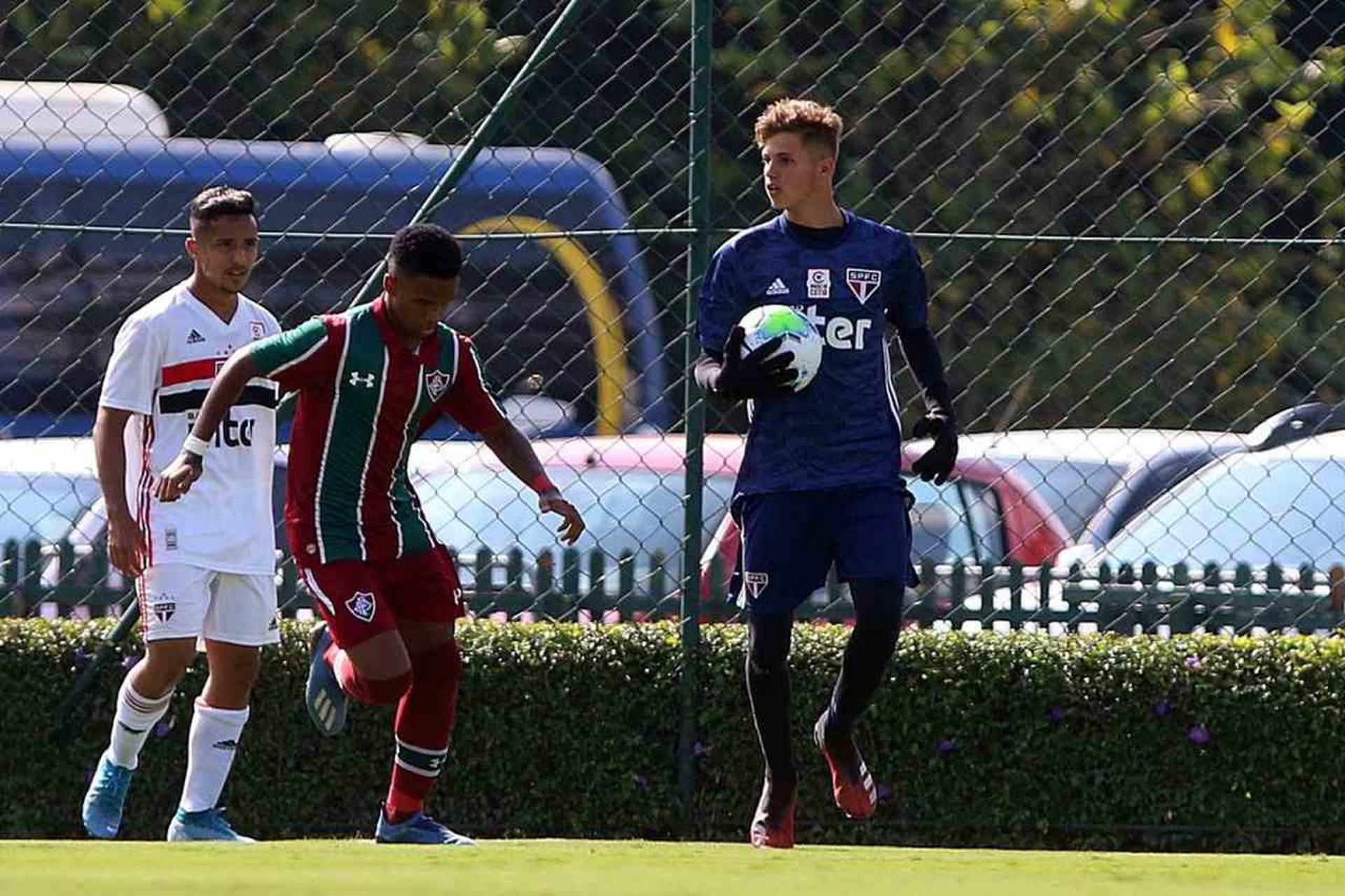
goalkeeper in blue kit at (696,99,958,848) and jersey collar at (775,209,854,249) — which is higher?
jersey collar at (775,209,854,249)

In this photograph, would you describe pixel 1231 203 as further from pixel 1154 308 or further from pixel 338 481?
pixel 338 481

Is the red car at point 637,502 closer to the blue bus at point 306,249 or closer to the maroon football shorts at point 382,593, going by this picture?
the blue bus at point 306,249

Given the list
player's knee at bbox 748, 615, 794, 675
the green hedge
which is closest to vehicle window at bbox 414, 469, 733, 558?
the green hedge

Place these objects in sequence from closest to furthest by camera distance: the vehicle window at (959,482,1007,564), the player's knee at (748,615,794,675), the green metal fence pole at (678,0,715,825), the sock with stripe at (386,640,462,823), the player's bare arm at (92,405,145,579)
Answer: the player's knee at (748,615,794,675) < the sock with stripe at (386,640,462,823) < the player's bare arm at (92,405,145,579) < the green metal fence pole at (678,0,715,825) < the vehicle window at (959,482,1007,564)

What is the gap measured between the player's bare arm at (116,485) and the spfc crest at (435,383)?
0.92 metres

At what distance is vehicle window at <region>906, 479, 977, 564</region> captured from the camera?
9.82 m

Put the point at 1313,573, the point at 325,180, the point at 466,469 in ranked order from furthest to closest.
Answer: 1. the point at 325,180
2. the point at 466,469
3. the point at 1313,573

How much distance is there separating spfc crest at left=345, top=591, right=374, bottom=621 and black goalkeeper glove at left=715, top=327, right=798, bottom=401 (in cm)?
102

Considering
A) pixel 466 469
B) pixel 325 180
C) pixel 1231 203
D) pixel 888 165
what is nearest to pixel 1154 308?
pixel 1231 203

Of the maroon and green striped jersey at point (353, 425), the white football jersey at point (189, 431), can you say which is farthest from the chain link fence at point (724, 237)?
the maroon and green striped jersey at point (353, 425)

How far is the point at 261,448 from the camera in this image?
716 cm

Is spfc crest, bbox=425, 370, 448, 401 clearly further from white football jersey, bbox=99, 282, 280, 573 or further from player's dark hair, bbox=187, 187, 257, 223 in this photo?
player's dark hair, bbox=187, 187, 257, 223

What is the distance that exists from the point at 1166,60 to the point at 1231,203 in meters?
0.88

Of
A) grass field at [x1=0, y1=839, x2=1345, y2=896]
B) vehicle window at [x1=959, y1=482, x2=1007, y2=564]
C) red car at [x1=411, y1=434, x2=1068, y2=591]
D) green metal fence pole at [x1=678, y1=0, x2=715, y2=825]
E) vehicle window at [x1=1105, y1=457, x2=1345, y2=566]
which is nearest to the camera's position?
grass field at [x1=0, y1=839, x2=1345, y2=896]
